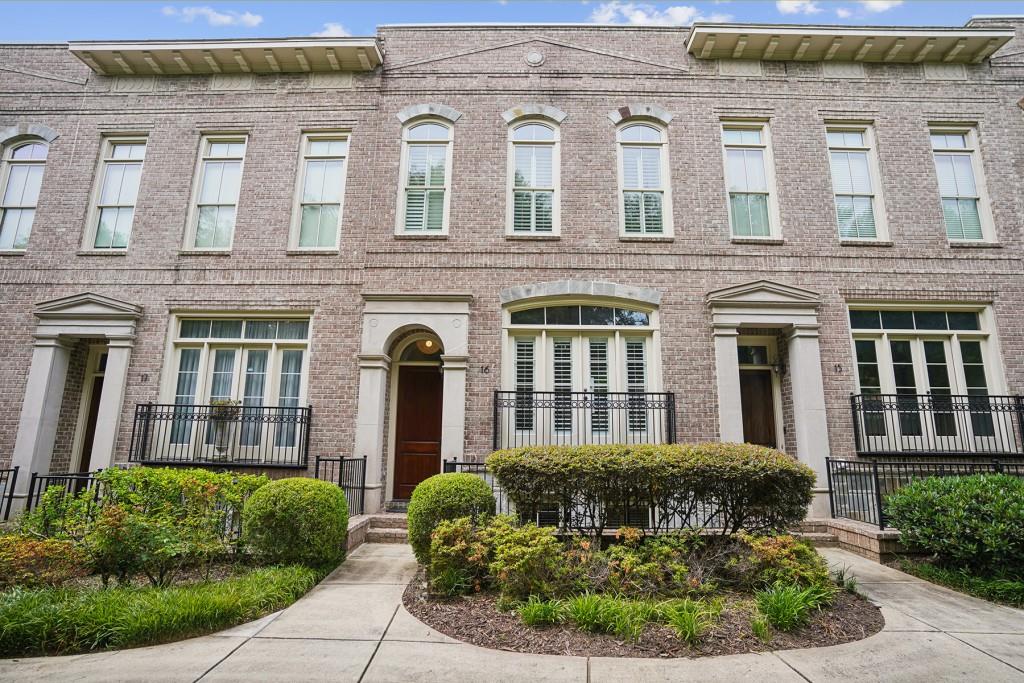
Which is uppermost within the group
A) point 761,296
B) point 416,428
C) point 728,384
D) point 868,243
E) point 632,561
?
point 868,243

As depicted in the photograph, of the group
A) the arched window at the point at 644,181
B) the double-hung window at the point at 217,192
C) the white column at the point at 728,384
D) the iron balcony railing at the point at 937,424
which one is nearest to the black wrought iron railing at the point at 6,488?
the double-hung window at the point at 217,192

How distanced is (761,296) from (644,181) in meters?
3.13

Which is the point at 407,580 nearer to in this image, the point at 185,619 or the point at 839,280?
the point at 185,619

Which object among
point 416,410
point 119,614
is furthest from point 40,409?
point 119,614

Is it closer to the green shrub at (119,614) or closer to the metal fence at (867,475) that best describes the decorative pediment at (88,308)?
the green shrub at (119,614)

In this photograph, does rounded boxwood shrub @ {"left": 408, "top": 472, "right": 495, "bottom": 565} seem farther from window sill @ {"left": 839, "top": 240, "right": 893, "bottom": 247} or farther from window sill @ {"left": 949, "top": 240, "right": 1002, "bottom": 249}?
window sill @ {"left": 949, "top": 240, "right": 1002, "bottom": 249}

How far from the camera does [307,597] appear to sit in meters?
5.16

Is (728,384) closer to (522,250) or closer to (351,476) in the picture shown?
(522,250)

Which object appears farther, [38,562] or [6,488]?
[6,488]

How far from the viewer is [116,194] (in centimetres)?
1038

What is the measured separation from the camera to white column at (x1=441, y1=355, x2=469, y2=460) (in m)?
8.60

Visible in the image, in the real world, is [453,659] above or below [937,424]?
below

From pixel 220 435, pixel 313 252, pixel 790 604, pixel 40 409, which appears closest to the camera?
pixel 790 604

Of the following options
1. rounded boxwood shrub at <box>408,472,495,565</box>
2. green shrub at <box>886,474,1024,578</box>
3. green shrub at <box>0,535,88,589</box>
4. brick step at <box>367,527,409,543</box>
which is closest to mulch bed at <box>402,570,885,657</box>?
rounded boxwood shrub at <box>408,472,495,565</box>
